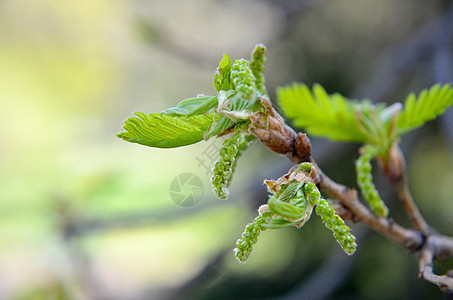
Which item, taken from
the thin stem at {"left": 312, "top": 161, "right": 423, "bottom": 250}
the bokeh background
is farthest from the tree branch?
the bokeh background

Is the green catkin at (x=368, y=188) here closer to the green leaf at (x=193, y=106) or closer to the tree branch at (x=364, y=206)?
the tree branch at (x=364, y=206)

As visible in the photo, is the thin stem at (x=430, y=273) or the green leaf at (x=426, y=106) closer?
the thin stem at (x=430, y=273)

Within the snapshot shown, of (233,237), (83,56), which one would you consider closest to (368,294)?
(233,237)

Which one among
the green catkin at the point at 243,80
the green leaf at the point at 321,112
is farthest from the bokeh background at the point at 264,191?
the green catkin at the point at 243,80

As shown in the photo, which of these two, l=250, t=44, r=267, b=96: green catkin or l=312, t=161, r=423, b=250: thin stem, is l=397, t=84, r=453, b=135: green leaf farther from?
l=250, t=44, r=267, b=96: green catkin

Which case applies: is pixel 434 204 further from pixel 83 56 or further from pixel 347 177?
pixel 83 56

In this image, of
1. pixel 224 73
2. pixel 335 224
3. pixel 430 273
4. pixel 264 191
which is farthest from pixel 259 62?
pixel 264 191
